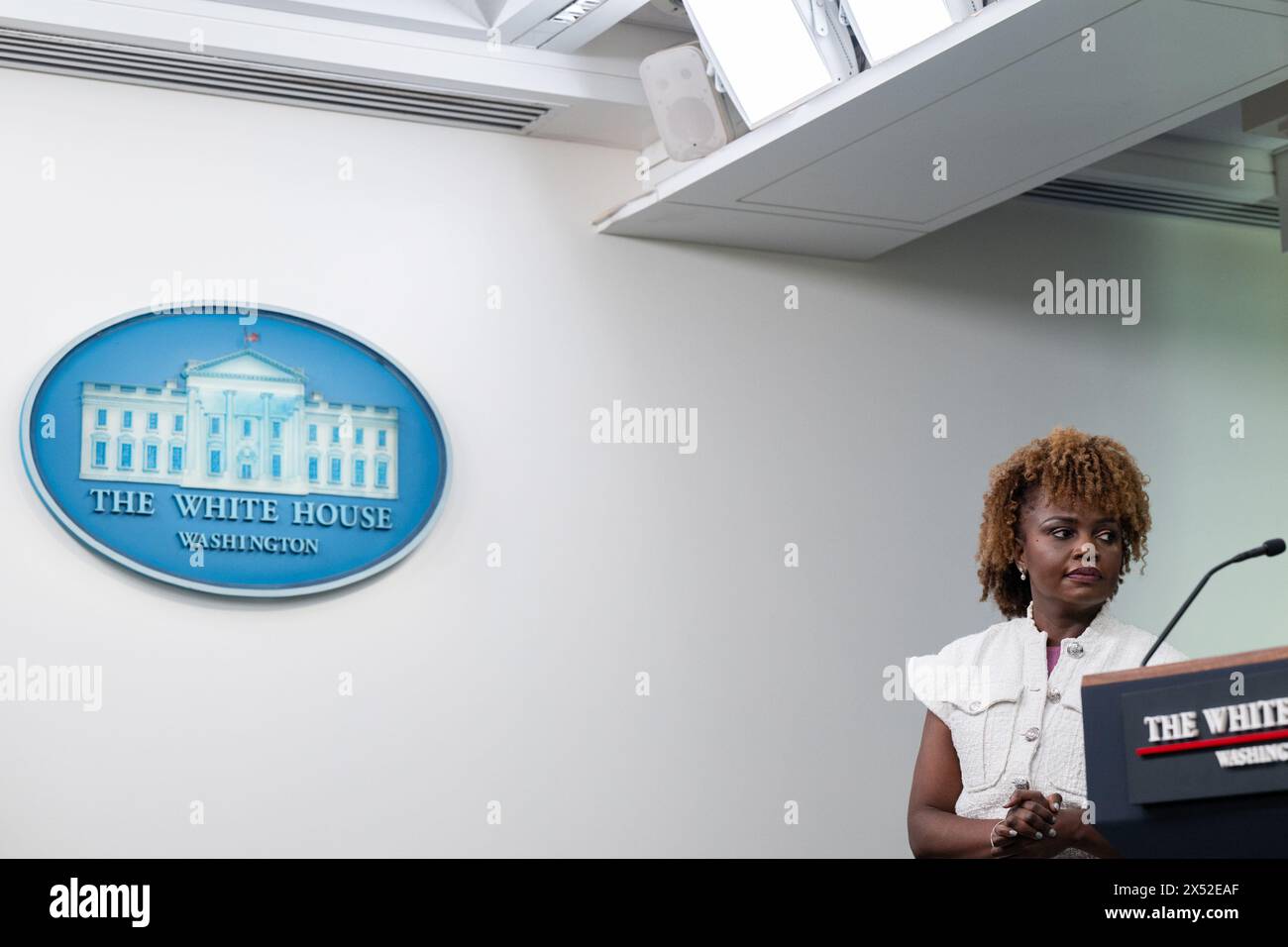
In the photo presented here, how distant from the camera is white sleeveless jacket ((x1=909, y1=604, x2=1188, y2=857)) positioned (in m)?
2.24

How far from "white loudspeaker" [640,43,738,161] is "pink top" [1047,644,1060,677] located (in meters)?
2.20

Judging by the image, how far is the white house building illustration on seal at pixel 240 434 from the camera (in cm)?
402

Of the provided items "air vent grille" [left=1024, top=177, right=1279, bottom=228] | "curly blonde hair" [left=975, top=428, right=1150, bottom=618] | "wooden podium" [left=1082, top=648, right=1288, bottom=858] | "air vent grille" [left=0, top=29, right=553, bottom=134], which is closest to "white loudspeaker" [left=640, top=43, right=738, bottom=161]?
"air vent grille" [left=0, top=29, right=553, bottom=134]

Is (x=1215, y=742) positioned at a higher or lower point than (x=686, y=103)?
lower

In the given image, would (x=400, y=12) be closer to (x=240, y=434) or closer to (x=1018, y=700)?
(x=240, y=434)

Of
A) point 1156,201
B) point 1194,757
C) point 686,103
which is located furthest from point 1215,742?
point 1156,201

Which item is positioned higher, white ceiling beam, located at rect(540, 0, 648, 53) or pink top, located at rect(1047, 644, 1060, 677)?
white ceiling beam, located at rect(540, 0, 648, 53)

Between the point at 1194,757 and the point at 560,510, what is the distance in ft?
10.2

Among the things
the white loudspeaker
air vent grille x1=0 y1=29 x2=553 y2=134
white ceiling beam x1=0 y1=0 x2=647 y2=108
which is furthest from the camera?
the white loudspeaker

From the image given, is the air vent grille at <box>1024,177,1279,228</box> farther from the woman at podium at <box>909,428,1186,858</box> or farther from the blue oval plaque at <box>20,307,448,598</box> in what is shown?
the woman at podium at <box>909,428,1186,858</box>

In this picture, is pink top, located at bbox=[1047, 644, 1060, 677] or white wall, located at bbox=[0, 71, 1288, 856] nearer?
pink top, located at bbox=[1047, 644, 1060, 677]

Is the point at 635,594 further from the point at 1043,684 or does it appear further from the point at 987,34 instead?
the point at 1043,684

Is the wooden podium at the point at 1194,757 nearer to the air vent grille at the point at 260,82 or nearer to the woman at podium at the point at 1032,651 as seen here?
the woman at podium at the point at 1032,651

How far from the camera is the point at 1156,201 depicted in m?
5.30
